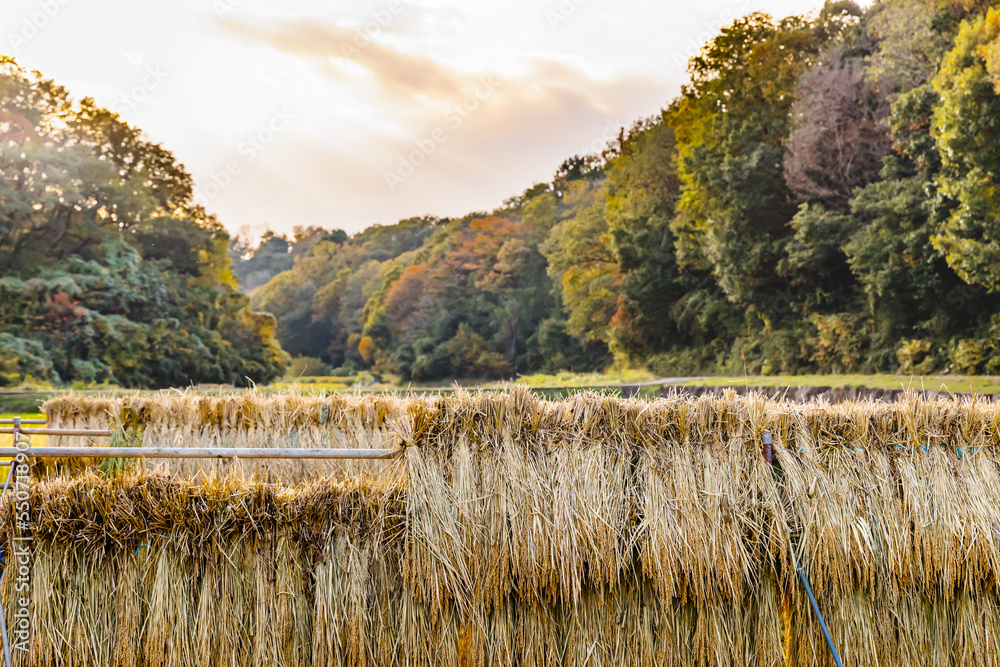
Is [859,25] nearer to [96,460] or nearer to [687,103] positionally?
[687,103]

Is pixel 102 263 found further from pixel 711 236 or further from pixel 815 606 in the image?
pixel 815 606

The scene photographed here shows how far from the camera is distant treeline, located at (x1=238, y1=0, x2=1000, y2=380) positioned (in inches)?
623

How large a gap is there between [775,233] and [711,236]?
192 cm

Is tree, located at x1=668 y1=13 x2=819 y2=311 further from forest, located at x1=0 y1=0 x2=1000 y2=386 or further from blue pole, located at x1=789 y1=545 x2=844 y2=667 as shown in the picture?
blue pole, located at x1=789 y1=545 x2=844 y2=667

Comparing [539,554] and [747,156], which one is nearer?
[539,554]

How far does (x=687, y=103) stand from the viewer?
28.2 meters

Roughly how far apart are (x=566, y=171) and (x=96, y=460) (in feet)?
132

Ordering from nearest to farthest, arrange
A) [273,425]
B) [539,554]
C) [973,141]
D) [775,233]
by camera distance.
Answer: [539,554], [273,425], [973,141], [775,233]

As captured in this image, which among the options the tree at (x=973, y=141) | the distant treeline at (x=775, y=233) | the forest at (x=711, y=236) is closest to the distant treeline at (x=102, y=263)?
the forest at (x=711, y=236)

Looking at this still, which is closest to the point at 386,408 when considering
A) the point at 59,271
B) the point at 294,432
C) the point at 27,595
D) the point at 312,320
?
the point at 294,432

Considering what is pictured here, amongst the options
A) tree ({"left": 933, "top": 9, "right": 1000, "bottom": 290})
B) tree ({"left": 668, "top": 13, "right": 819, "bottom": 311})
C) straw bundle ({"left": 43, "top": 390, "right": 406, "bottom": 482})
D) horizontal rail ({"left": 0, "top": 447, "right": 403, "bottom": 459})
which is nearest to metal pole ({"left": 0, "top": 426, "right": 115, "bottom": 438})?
straw bundle ({"left": 43, "top": 390, "right": 406, "bottom": 482})

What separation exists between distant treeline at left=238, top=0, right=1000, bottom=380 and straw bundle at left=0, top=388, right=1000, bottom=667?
41.9 feet

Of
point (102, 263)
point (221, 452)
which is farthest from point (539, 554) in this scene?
point (102, 263)

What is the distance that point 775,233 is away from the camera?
23438mm
